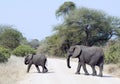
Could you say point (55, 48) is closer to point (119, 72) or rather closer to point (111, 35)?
point (111, 35)

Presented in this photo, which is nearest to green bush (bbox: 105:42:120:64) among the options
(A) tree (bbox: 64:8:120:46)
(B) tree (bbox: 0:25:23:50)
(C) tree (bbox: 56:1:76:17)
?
(A) tree (bbox: 64:8:120:46)

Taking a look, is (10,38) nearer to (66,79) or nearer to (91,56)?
(91,56)

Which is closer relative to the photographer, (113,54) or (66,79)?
(66,79)

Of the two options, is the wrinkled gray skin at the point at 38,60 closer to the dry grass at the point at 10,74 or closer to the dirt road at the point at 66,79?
the dry grass at the point at 10,74

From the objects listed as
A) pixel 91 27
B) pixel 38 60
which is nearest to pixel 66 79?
pixel 38 60

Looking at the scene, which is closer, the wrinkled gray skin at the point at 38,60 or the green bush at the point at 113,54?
the wrinkled gray skin at the point at 38,60

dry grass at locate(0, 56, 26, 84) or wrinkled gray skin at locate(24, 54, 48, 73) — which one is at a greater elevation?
wrinkled gray skin at locate(24, 54, 48, 73)

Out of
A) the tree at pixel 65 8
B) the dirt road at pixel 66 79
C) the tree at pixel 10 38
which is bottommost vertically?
the dirt road at pixel 66 79

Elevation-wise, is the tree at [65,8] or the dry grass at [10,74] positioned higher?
the tree at [65,8]

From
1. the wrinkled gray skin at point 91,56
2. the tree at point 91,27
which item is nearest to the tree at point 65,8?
the tree at point 91,27

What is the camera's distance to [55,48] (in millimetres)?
72438

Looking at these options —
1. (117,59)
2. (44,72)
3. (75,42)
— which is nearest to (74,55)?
(44,72)

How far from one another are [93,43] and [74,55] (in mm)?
42255

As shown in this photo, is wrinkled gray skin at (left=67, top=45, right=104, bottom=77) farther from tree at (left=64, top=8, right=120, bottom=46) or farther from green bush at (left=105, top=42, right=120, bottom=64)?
tree at (left=64, top=8, right=120, bottom=46)
